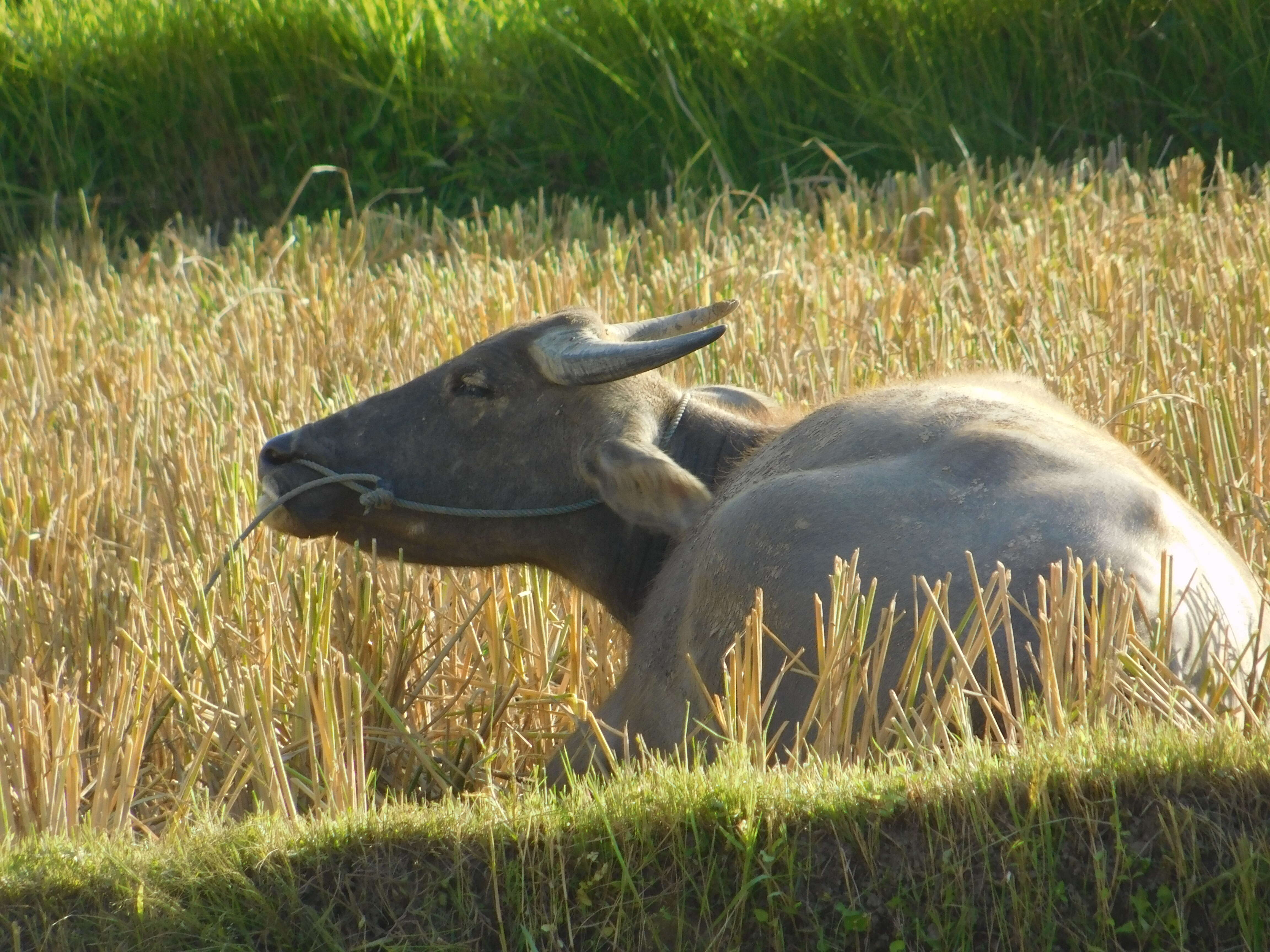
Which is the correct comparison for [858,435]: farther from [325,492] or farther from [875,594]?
[325,492]

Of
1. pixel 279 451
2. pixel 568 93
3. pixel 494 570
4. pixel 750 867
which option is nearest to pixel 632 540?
pixel 494 570

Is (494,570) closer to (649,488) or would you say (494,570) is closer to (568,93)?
(649,488)

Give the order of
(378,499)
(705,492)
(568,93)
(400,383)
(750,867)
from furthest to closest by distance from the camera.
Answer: (568,93) → (400,383) → (378,499) → (705,492) → (750,867)

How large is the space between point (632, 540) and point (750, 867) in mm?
1818

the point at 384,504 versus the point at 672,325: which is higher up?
the point at 672,325

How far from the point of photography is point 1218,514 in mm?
4188

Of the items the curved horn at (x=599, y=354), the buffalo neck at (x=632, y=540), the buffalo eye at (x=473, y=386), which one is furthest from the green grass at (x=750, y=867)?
the buffalo eye at (x=473, y=386)

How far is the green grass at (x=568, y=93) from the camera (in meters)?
10.6

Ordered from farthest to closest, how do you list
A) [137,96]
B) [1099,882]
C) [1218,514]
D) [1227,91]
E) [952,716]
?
1. [137,96]
2. [1227,91]
3. [1218,514]
4. [952,716]
5. [1099,882]

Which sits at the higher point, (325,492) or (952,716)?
(325,492)

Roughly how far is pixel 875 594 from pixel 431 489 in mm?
1527

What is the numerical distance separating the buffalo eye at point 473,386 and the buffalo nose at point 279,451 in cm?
47

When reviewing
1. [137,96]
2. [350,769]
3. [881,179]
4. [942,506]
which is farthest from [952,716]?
[137,96]

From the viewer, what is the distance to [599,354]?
4039mm
